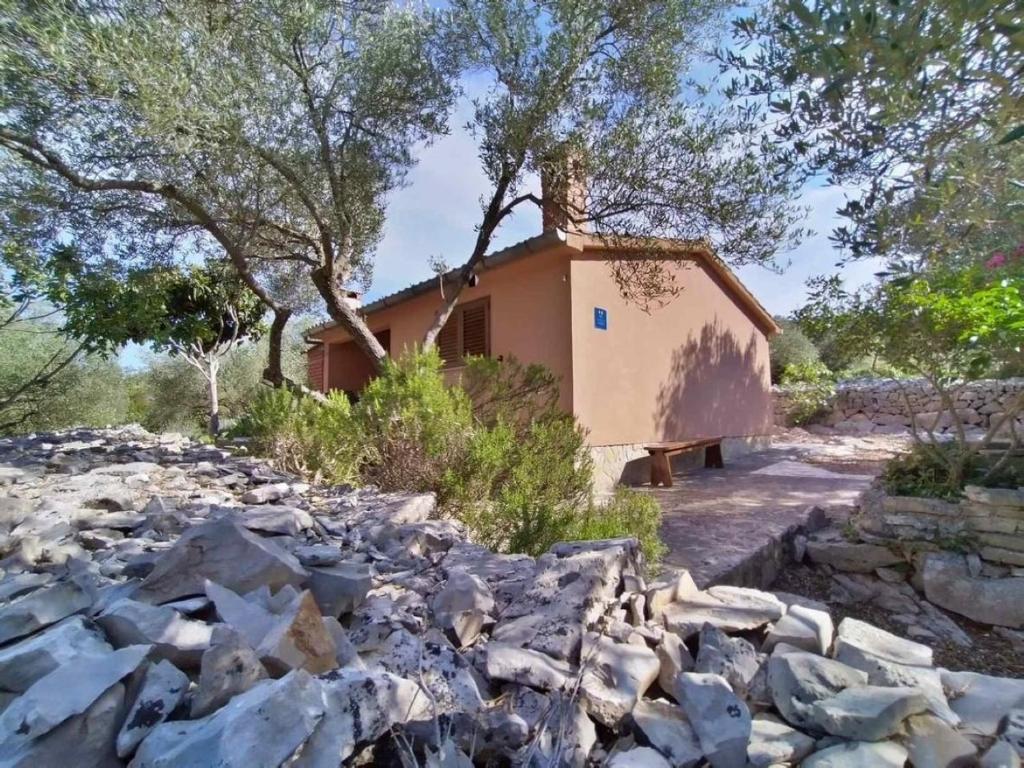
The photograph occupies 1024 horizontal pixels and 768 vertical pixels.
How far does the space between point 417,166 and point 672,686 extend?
224 inches

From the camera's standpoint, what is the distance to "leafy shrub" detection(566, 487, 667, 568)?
323 cm

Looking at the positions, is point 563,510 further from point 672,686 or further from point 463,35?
point 463,35

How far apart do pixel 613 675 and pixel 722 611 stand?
31.2 inches

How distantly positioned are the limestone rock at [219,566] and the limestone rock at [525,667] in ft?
2.46

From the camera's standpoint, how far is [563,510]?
3629 millimetres

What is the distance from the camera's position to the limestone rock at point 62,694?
3.81ft

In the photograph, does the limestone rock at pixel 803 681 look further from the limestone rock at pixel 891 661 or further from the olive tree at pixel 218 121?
the olive tree at pixel 218 121

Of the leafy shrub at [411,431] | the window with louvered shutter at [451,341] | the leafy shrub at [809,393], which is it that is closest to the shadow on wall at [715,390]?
the leafy shrub at [809,393]

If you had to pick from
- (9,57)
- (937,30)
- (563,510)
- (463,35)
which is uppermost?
(463,35)

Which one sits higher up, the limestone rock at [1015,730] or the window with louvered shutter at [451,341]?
the window with louvered shutter at [451,341]

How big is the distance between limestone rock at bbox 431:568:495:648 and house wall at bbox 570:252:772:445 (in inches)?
196

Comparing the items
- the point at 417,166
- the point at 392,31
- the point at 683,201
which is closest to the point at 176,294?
the point at 417,166

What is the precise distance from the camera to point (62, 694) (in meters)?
1.23

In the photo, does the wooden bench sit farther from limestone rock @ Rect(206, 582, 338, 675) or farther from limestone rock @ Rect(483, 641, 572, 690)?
limestone rock @ Rect(206, 582, 338, 675)
